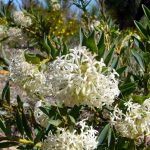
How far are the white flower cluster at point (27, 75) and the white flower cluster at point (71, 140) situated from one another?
109 mm

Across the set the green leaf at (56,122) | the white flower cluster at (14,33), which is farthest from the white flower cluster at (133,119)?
the white flower cluster at (14,33)

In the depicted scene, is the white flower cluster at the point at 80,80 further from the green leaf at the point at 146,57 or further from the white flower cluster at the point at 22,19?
the white flower cluster at the point at 22,19

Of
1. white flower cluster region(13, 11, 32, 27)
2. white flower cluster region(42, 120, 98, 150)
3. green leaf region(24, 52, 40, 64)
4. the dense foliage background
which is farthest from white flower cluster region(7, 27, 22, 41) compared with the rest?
white flower cluster region(42, 120, 98, 150)

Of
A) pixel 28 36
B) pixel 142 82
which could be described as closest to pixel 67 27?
pixel 28 36

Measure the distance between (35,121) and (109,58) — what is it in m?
0.43

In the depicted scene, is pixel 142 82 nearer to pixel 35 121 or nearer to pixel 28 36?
pixel 35 121

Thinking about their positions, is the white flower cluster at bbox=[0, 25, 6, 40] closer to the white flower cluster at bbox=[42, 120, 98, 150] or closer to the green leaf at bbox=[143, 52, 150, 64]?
the green leaf at bbox=[143, 52, 150, 64]

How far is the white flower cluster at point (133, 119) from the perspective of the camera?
1085mm

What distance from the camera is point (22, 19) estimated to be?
229cm

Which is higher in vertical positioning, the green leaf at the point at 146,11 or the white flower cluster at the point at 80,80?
the green leaf at the point at 146,11

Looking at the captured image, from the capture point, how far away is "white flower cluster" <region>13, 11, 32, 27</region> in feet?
7.42

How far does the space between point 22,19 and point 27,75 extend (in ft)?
3.78

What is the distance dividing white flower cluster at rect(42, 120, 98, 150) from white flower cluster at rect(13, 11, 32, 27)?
1205 mm

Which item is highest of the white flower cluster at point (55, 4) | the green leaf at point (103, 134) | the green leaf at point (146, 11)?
the white flower cluster at point (55, 4)
